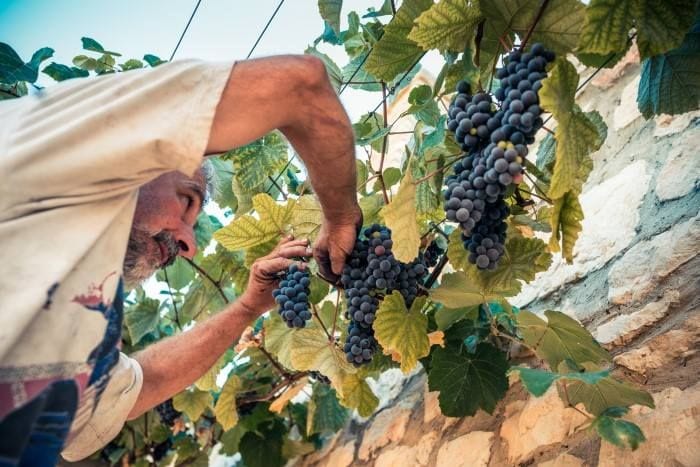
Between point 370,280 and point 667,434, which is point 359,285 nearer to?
point 370,280

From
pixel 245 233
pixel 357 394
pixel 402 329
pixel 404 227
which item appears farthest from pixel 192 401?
pixel 404 227

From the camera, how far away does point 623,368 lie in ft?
4.04

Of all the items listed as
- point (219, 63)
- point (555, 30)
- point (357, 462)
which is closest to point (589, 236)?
point (555, 30)

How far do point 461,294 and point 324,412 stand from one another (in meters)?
1.06

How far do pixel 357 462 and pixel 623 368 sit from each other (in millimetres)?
1071

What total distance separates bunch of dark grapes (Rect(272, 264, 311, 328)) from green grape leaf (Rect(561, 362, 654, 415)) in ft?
1.99

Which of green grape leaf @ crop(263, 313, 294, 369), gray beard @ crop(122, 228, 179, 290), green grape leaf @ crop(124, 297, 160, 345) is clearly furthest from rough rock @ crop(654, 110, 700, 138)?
green grape leaf @ crop(124, 297, 160, 345)

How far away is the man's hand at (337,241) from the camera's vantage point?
1149mm

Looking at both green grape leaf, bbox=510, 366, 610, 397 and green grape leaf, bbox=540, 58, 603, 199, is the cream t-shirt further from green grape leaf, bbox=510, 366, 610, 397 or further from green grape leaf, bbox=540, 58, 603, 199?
green grape leaf, bbox=510, 366, 610, 397

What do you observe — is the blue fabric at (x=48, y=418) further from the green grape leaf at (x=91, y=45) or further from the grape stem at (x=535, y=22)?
the green grape leaf at (x=91, y=45)

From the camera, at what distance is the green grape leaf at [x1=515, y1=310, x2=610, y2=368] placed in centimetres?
121

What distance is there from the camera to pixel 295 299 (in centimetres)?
129

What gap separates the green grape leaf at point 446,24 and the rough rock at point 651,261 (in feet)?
2.27

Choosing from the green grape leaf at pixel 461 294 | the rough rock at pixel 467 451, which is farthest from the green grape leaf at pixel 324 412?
the green grape leaf at pixel 461 294
